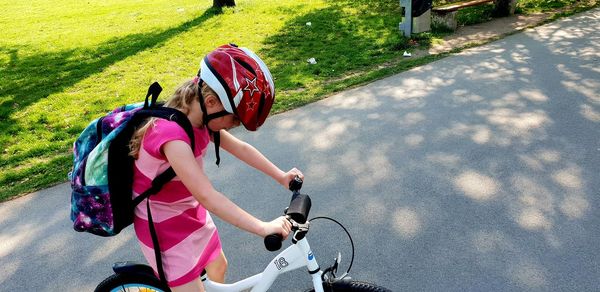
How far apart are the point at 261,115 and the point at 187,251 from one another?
689mm

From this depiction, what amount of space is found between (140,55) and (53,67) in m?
1.65

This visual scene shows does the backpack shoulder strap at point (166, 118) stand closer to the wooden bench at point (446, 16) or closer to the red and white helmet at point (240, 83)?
the red and white helmet at point (240, 83)

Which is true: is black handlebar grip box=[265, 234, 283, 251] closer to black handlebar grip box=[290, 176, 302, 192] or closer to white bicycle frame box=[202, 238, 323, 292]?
white bicycle frame box=[202, 238, 323, 292]

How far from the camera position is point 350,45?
8844 millimetres

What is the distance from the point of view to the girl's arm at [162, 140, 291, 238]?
174 cm

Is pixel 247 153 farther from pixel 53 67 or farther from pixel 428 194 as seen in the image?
pixel 53 67

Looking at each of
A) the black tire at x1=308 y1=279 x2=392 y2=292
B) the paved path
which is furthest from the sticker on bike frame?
the paved path

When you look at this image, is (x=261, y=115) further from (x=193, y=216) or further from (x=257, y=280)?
(x=257, y=280)

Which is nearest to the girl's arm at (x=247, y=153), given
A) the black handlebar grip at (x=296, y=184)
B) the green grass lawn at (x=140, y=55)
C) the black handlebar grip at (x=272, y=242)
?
the black handlebar grip at (x=296, y=184)

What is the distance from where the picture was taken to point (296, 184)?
2012 millimetres

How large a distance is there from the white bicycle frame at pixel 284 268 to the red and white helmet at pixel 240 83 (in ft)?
1.78

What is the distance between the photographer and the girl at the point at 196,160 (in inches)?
69.7

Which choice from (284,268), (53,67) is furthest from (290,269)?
(53,67)

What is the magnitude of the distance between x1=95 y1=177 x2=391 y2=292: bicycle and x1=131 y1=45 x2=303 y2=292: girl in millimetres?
65
